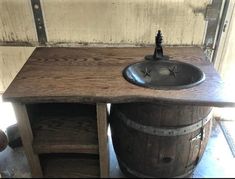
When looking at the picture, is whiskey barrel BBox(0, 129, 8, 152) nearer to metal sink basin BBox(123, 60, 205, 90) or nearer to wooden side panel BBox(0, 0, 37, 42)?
wooden side panel BBox(0, 0, 37, 42)

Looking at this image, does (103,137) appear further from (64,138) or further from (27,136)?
(27,136)

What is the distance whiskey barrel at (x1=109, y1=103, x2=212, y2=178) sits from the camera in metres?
1.12

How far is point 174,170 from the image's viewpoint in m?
1.24

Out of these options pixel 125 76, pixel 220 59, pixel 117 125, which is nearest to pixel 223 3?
pixel 220 59

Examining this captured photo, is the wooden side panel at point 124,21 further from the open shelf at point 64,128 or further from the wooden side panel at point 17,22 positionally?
the open shelf at point 64,128

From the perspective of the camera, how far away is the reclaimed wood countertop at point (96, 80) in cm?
107

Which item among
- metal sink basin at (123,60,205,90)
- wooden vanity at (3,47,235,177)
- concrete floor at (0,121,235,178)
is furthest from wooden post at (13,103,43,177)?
metal sink basin at (123,60,205,90)

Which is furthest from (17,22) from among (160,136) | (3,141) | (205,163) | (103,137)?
(205,163)

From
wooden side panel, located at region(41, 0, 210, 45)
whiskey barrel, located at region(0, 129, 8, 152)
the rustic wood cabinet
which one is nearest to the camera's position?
the rustic wood cabinet

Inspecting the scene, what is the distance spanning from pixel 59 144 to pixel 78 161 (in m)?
0.26

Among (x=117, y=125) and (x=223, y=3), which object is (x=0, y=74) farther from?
(x=223, y=3)

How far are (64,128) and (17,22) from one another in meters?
0.76

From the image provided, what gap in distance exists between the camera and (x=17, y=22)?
157 centimetres

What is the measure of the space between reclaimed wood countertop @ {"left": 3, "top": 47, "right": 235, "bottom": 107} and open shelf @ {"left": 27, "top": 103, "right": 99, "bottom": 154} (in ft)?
0.66
